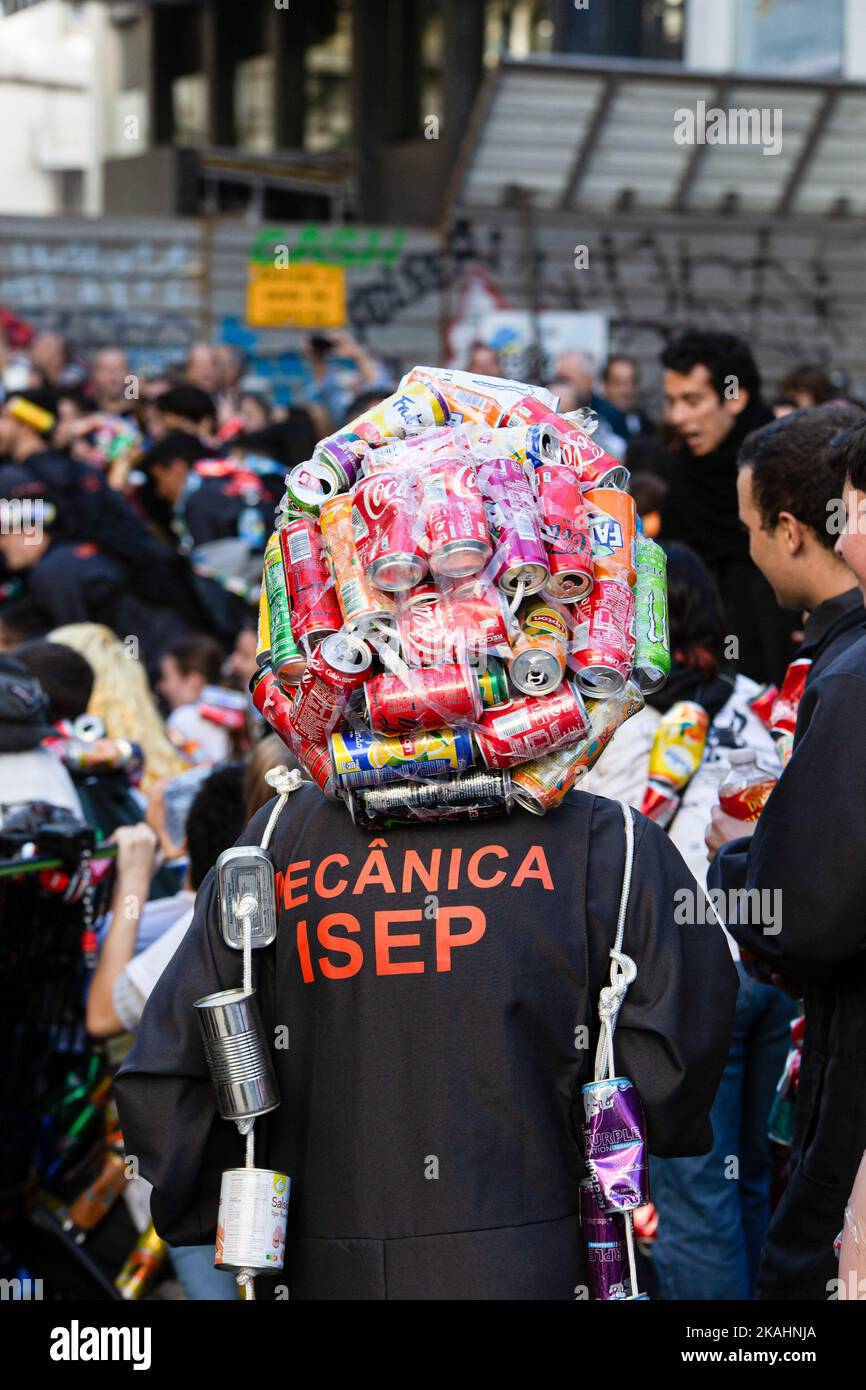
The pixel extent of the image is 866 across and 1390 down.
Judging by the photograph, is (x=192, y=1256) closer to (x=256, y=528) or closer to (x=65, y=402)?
(x=256, y=528)

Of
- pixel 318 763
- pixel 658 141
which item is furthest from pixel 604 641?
pixel 658 141

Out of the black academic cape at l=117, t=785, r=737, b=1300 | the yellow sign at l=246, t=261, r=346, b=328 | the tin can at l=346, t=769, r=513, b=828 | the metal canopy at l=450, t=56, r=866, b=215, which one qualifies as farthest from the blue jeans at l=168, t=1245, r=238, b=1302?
the metal canopy at l=450, t=56, r=866, b=215

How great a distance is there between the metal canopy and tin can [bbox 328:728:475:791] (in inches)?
540

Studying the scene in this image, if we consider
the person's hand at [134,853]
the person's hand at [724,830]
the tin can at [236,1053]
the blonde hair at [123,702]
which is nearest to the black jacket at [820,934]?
the person's hand at [724,830]

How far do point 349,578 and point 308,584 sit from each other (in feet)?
0.31

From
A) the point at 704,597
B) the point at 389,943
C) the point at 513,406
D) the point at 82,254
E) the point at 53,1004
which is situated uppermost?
the point at 82,254

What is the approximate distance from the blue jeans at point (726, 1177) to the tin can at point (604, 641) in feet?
5.89

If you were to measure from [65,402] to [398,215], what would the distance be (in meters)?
9.56

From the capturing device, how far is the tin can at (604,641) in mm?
2514

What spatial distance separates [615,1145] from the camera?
95.7 inches

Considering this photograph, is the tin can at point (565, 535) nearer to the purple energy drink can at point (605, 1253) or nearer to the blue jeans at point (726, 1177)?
the purple energy drink can at point (605, 1253)

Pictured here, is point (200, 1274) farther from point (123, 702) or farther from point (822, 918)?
point (123, 702)

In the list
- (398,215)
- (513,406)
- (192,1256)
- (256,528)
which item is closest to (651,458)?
(256,528)
